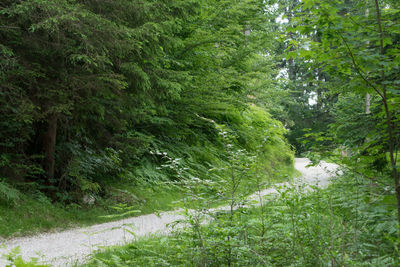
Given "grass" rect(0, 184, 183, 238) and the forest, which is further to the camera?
"grass" rect(0, 184, 183, 238)

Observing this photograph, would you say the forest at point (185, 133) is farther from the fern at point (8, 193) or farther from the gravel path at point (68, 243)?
the gravel path at point (68, 243)

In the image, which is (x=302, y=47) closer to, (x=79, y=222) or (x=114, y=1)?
(x=114, y=1)

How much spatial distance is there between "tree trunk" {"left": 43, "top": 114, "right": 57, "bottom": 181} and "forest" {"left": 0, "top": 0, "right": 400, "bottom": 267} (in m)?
0.02

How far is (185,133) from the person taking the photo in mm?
13031

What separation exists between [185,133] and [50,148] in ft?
18.0

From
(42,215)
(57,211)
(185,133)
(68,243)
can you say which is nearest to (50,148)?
(57,211)

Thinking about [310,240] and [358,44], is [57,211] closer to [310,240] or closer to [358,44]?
[310,240]

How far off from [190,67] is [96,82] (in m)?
5.60

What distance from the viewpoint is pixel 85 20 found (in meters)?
6.86

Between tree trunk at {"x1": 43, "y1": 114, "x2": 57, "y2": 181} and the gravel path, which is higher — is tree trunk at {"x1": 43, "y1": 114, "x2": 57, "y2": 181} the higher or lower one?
the higher one

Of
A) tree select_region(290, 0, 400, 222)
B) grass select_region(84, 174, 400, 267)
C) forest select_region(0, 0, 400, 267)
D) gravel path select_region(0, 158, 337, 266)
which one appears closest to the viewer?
tree select_region(290, 0, 400, 222)

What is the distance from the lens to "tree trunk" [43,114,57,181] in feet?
27.6

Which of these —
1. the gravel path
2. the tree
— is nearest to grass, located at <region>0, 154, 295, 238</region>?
the gravel path

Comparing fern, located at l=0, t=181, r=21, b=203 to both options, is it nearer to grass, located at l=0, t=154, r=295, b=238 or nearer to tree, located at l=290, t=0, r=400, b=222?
grass, located at l=0, t=154, r=295, b=238
